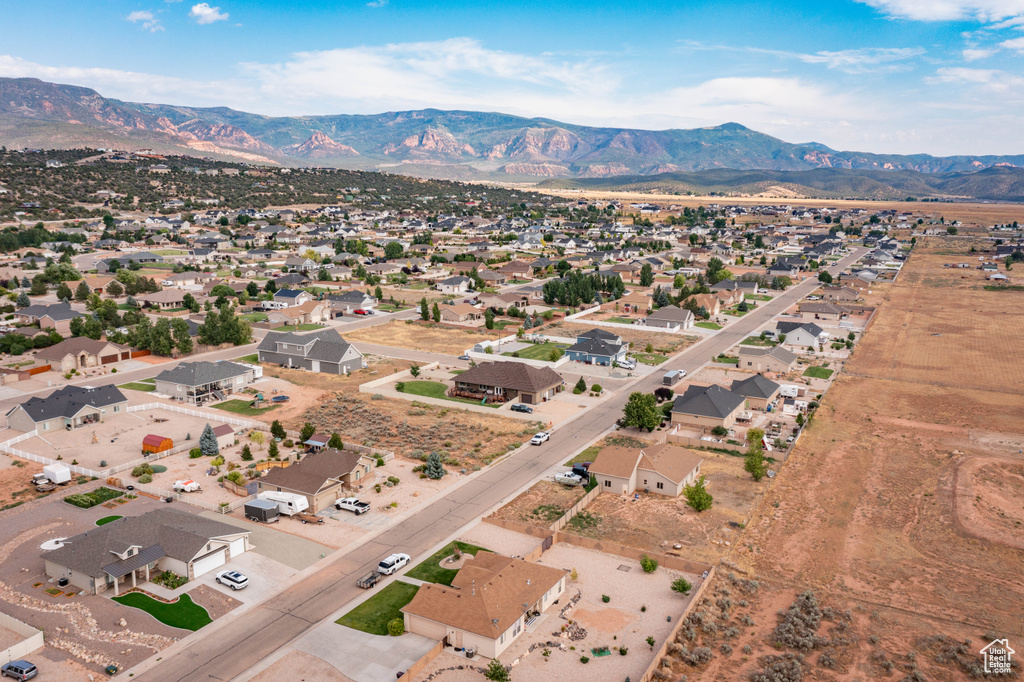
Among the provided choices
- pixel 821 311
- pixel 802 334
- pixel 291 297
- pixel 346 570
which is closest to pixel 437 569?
pixel 346 570

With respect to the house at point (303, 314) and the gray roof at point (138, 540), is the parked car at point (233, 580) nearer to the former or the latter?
the gray roof at point (138, 540)

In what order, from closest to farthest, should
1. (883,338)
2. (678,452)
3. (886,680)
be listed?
(886,680)
(678,452)
(883,338)

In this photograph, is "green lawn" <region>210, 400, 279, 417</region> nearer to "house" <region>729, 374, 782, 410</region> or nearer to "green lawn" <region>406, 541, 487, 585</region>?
"green lawn" <region>406, 541, 487, 585</region>

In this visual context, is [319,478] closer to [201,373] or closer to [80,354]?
[201,373]

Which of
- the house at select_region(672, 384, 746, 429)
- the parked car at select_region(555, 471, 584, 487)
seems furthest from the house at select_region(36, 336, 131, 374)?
the house at select_region(672, 384, 746, 429)

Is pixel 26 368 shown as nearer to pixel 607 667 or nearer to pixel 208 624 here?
pixel 208 624

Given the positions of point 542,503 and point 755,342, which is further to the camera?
point 755,342

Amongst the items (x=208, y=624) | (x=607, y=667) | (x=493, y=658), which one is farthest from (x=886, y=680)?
(x=208, y=624)
